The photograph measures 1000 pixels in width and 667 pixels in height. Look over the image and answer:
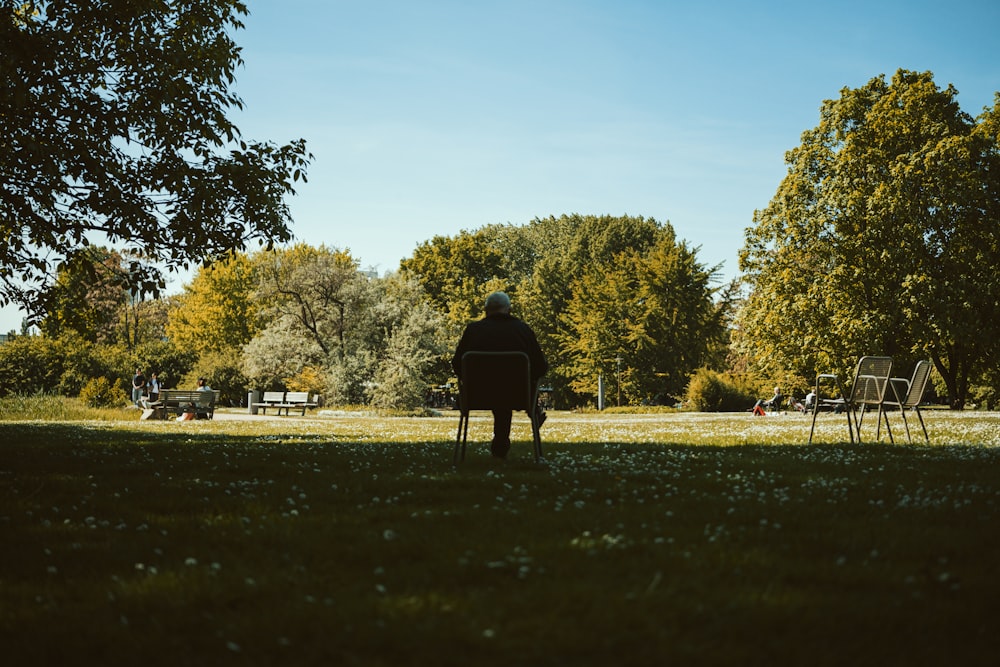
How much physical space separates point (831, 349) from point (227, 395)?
34398mm

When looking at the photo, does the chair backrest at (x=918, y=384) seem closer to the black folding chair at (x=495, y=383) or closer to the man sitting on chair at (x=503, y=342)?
the man sitting on chair at (x=503, y=342)

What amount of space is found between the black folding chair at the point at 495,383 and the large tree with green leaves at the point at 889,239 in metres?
27.6

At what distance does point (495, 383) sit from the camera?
9438 millimetres

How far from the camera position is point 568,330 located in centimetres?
6278

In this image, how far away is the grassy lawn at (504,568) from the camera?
3.02m

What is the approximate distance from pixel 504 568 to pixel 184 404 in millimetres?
29034

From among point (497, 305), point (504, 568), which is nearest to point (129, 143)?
point (497, 305)

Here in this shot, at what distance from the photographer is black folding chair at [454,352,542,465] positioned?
933 cm

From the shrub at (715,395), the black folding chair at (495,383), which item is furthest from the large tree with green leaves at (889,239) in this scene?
the black folding chair at (495,383)

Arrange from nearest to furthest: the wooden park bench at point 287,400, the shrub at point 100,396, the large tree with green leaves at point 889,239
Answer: the large tree with green leaves at point 889,239 → the shrub at point 100,396 → the wooden park bench at point 287,400

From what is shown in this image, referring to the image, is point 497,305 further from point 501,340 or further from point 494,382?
point 494,382

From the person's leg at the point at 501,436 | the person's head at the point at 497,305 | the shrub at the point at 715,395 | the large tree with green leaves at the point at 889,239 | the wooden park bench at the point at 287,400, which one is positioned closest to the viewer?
the person's leg at the point at 501,436

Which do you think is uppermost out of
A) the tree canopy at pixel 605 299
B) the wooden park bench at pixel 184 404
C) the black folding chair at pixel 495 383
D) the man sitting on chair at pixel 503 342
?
the tree canopy at pixel 605 299

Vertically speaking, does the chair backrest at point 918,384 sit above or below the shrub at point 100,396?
above
